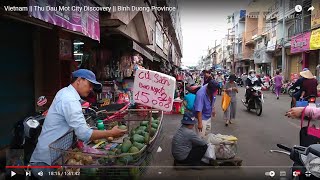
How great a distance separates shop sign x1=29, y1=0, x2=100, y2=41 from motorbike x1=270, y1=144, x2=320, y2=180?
10.4 ft

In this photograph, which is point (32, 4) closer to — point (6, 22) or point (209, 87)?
point (6, 22)

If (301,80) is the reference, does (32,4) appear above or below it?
above

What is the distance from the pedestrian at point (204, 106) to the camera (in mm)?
5957

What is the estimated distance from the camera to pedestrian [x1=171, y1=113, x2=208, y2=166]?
5090mm

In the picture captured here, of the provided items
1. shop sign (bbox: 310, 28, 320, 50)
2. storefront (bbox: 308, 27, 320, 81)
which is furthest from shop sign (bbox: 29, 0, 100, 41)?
shop sign (bbox: 310, 28, 320, 50)

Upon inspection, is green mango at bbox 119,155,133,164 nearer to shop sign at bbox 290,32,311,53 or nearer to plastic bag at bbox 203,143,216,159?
plastic bag at bbox 203,143,216,159

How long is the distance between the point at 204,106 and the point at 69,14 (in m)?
2.99

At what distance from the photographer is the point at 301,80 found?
Answer: 33.2 feet

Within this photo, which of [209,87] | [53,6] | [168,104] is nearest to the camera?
[168,104]

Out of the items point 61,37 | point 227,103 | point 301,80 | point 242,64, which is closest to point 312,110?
point 61,37

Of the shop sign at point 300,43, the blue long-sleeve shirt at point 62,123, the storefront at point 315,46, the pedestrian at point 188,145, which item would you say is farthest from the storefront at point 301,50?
the blue long-sleeve shirt at point 62,123

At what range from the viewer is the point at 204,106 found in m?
6.13

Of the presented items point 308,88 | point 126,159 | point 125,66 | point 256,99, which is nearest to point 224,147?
point 126,159

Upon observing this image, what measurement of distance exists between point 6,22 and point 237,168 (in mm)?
4724
